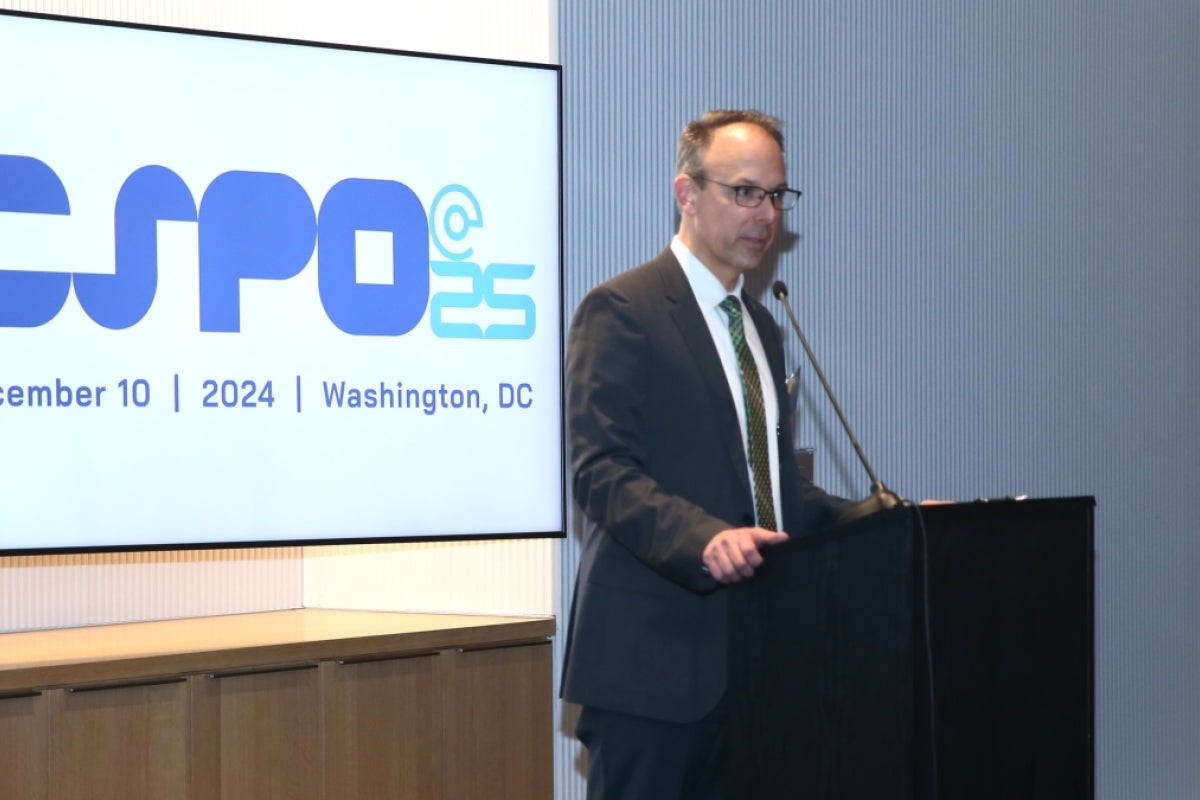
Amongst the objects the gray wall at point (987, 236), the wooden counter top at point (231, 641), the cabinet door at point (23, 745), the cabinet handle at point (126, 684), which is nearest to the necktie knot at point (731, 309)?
the gray wall at point (987, 236)

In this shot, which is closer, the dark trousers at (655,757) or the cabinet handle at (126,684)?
the dark trousers at (655,757)

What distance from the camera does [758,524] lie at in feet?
8.01

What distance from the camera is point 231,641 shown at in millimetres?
3342

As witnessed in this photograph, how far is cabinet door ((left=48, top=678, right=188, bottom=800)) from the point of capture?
3012mm

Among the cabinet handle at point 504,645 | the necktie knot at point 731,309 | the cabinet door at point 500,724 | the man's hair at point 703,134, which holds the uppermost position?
the man's hair at point 703,134

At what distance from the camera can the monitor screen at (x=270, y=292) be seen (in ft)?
10.3

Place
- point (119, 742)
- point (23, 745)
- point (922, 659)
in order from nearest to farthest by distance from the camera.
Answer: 1. point (922, 659)
2. point (23, 745)
3. point (119, 742)

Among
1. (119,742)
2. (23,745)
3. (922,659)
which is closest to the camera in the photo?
(922,659)

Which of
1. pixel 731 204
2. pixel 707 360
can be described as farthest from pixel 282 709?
pixel 731 204

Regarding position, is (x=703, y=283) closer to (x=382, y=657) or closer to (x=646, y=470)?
(x=646, y=470)

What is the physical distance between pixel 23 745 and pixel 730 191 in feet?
5.91

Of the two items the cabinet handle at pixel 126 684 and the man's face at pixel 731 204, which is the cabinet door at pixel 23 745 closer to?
the cabinet handle at pixel 126 684

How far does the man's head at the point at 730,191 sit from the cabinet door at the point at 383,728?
143 centimetres

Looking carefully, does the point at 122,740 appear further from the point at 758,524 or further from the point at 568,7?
the point at 568,7
